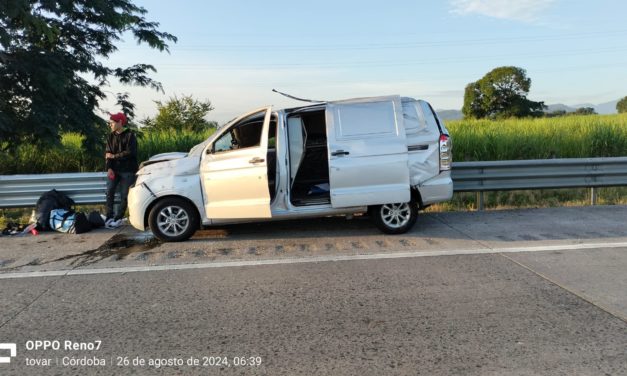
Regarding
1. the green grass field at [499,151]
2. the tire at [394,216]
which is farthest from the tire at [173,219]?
the green grass field at [499,151]

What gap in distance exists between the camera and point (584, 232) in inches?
279

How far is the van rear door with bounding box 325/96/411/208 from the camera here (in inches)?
265

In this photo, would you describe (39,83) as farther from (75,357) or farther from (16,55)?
(75,357)

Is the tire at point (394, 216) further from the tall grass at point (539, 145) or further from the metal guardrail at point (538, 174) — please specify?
the tall grass at point (539, 145)

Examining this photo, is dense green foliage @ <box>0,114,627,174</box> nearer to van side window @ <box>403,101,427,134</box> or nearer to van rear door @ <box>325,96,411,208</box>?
van side window @ <box>403,101,427,134</box>

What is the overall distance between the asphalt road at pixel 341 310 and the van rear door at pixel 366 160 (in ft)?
2.17

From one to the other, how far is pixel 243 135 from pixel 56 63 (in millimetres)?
4535

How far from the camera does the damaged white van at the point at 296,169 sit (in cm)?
675

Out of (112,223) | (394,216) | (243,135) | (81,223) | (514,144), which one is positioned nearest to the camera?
(394,216)

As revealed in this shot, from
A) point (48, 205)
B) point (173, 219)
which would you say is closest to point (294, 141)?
point (173, 219)

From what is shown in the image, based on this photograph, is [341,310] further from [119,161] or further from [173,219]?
[119,161]

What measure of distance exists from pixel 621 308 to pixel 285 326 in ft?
9.80

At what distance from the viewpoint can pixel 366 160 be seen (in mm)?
6730

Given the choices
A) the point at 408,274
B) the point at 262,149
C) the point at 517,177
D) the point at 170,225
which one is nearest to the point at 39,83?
the point at 170,225
